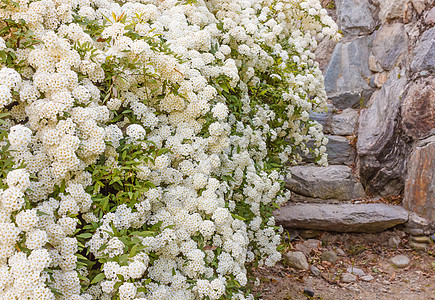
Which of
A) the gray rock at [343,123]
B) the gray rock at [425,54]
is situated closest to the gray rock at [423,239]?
the gray rock at [343,123]

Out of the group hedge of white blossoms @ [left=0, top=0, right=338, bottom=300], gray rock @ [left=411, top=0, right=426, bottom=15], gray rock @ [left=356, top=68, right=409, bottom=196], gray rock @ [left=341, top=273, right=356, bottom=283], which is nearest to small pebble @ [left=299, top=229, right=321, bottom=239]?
gray rock @ [left=341, top=273, right=356, bottom=283]

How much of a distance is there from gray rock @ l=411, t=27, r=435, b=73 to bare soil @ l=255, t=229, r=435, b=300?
7.29 feet

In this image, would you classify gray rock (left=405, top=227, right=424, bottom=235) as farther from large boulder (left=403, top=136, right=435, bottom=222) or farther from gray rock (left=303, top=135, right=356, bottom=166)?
gray rock (left=303, top=135, right=356, bottom=166)

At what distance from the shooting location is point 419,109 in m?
5.36

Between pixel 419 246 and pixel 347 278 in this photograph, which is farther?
pixel 419 246

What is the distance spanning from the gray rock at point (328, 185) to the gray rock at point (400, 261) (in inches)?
43.3

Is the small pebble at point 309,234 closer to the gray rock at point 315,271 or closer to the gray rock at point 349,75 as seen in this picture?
the gray rock at point 315,271

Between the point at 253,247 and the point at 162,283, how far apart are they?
4.96 ft

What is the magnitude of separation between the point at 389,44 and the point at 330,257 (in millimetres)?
3800

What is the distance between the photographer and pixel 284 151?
13.7ft

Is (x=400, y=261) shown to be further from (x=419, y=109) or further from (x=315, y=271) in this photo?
(x=419, y=109)

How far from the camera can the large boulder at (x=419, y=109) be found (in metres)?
5.26

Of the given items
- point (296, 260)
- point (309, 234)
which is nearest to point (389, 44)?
point (309, 234)

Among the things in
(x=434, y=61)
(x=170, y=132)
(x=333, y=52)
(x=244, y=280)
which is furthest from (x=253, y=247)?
(x=333, y=52)
